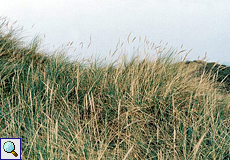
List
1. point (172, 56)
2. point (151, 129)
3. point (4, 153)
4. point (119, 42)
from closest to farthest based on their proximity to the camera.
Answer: point (4, 153), point (151, 129), point (119, 42), point (172, 56)

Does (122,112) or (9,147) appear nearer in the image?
(9,147)

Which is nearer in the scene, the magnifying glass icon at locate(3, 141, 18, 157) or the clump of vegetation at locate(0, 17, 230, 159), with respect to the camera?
the magnifying glass icon at locate(3, 141, 18, 157)

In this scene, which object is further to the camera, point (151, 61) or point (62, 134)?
point (151, 61)

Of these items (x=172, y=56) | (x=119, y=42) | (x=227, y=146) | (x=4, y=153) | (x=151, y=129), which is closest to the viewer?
(x=4, y=153)

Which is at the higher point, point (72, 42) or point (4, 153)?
point (72, 42)

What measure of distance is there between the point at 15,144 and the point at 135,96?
1.24 m

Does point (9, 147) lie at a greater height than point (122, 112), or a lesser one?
lesser

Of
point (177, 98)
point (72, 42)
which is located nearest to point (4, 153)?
point (177, 98)

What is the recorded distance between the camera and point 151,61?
11.8 feet

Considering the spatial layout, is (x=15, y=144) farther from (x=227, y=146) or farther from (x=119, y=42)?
(x=119, y=42)

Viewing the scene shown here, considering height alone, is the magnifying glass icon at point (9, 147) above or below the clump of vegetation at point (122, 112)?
below

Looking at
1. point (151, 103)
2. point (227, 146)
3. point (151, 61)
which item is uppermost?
point (151, 61)

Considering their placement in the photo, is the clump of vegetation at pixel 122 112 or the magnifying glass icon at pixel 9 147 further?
the clump of vegetation at pixel 122 112

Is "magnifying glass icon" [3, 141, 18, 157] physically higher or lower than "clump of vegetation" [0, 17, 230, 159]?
lower
